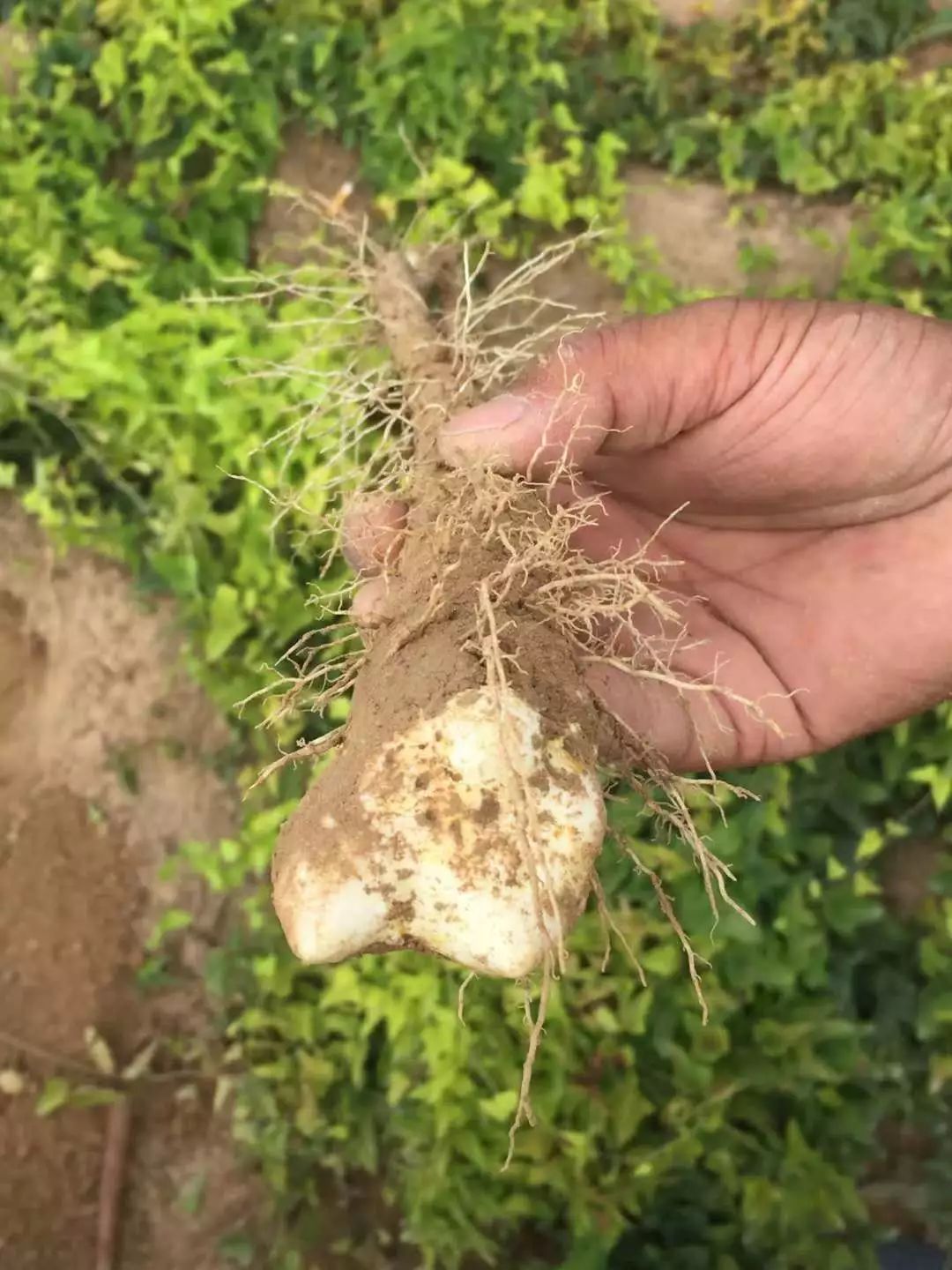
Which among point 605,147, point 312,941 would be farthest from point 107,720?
point 605,147

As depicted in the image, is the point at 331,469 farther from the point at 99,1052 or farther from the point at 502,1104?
the point at 99,1052

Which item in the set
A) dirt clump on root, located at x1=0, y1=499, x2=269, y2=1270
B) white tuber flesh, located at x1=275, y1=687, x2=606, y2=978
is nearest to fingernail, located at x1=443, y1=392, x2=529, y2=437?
white tuber flesh, located at x1=275, y1=687, x2=606, y2=978

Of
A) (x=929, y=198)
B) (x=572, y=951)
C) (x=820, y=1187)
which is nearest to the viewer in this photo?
(x=820, y=1187)

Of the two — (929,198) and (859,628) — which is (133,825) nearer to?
(859,628)

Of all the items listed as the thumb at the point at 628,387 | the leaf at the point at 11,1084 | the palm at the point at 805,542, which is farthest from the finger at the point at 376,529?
the leaf at the point at 11,1084

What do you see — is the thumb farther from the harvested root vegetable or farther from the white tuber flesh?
the white tuber flesh

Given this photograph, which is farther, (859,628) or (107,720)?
(107,720)

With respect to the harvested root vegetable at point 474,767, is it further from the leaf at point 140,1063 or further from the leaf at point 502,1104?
the leaf at point 140,1063

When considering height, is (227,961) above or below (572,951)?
below
